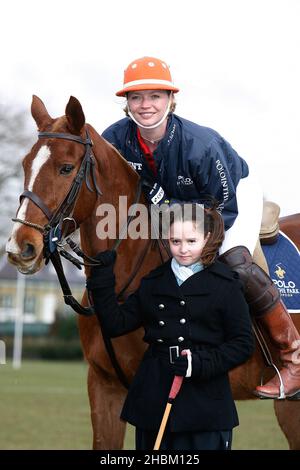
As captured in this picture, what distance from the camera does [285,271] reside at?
6.10 m

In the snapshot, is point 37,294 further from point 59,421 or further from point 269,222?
point 269,222

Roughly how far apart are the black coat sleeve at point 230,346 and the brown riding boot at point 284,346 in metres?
1.08

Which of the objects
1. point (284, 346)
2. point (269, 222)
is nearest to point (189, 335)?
point (284, 346)

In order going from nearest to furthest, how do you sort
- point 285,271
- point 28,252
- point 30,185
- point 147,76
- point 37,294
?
point 28,252 → point 30,185 → point 147,76 → point 285,271 → point 37,294

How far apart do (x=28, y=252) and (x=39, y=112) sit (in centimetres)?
99

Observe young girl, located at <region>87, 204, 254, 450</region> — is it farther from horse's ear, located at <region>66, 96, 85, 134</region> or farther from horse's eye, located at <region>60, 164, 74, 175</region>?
horse's ear, located at <region>66, 96, 85, 134</region>

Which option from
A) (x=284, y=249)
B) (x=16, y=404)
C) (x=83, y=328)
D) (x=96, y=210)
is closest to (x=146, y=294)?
(x=96, y=210)

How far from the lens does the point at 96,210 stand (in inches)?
201

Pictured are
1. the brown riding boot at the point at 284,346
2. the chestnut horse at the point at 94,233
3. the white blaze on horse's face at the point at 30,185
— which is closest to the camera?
the white blaze on horse's face at the point at 30,185

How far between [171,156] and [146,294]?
99cm

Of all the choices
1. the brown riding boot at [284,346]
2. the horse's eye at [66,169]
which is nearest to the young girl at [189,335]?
the horse's eye at [66,169]

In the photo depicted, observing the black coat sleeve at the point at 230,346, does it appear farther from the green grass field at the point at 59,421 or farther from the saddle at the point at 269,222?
the green grass field at the point at 59,421

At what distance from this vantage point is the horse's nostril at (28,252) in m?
4.49
